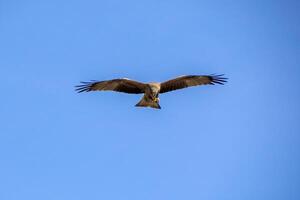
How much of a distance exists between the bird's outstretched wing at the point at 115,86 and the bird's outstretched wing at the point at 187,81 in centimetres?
78

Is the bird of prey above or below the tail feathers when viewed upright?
above

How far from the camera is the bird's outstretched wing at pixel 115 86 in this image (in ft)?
42.0

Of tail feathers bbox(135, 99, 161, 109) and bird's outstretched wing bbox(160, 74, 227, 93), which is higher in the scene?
bird's outstretched wing bbox(160, 74, 227, 93)

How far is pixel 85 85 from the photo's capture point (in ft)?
42.4

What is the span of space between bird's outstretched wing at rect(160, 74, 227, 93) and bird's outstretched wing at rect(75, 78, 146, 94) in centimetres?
78

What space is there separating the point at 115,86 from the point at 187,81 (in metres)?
2.16

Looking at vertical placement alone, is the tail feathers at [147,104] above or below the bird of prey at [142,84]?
below

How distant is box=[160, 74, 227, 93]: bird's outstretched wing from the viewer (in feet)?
42.5

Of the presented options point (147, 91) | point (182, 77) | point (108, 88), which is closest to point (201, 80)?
point (182, 77)

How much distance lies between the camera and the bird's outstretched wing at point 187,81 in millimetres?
12945

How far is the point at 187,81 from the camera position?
13.2 m

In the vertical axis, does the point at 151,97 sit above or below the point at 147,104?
above

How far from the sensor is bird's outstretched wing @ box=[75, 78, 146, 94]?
12805 mm

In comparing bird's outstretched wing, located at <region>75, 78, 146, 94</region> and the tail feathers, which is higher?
bird's outstretched wing, located at <region>75, 78, 146, 94</region>
